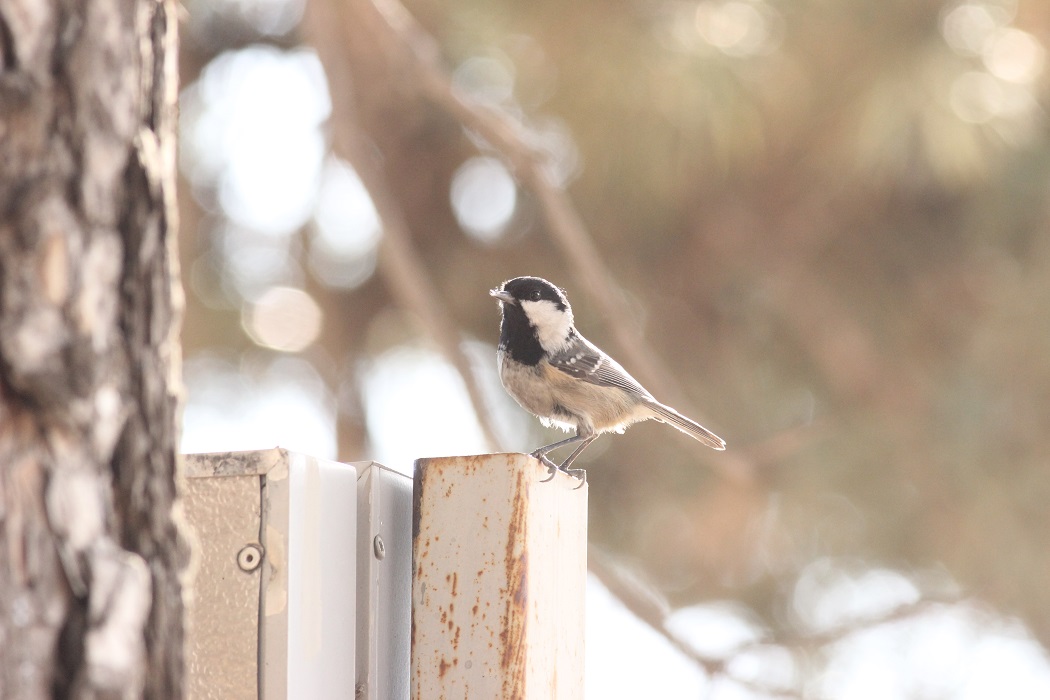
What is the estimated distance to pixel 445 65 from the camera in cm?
300

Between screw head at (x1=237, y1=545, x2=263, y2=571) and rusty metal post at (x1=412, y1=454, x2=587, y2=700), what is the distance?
0.54ft

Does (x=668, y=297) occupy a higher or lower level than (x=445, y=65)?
lower

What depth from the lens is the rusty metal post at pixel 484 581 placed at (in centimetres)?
113

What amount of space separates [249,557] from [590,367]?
1.32 metres

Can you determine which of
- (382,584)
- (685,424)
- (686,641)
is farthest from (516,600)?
(685,424)

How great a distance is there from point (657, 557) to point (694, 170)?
1221 mm

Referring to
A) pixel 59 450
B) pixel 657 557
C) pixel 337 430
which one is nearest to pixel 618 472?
pixel 657 557

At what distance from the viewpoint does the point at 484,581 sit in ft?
3.79

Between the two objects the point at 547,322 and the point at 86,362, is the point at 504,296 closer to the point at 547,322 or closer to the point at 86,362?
Result: the point at 547,322

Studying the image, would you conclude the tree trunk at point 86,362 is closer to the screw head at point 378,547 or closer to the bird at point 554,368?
the screw head at point 378,547

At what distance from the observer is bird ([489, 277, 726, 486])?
230cm

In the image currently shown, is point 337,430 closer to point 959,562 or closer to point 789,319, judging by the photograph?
point 789,319

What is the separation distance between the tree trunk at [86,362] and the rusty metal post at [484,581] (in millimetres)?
433

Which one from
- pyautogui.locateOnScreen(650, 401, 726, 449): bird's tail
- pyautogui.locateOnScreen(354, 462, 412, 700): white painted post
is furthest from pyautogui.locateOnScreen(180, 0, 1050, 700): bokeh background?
pyautogui.locateOnScreen(354, 462, 412, 700): white painted post
